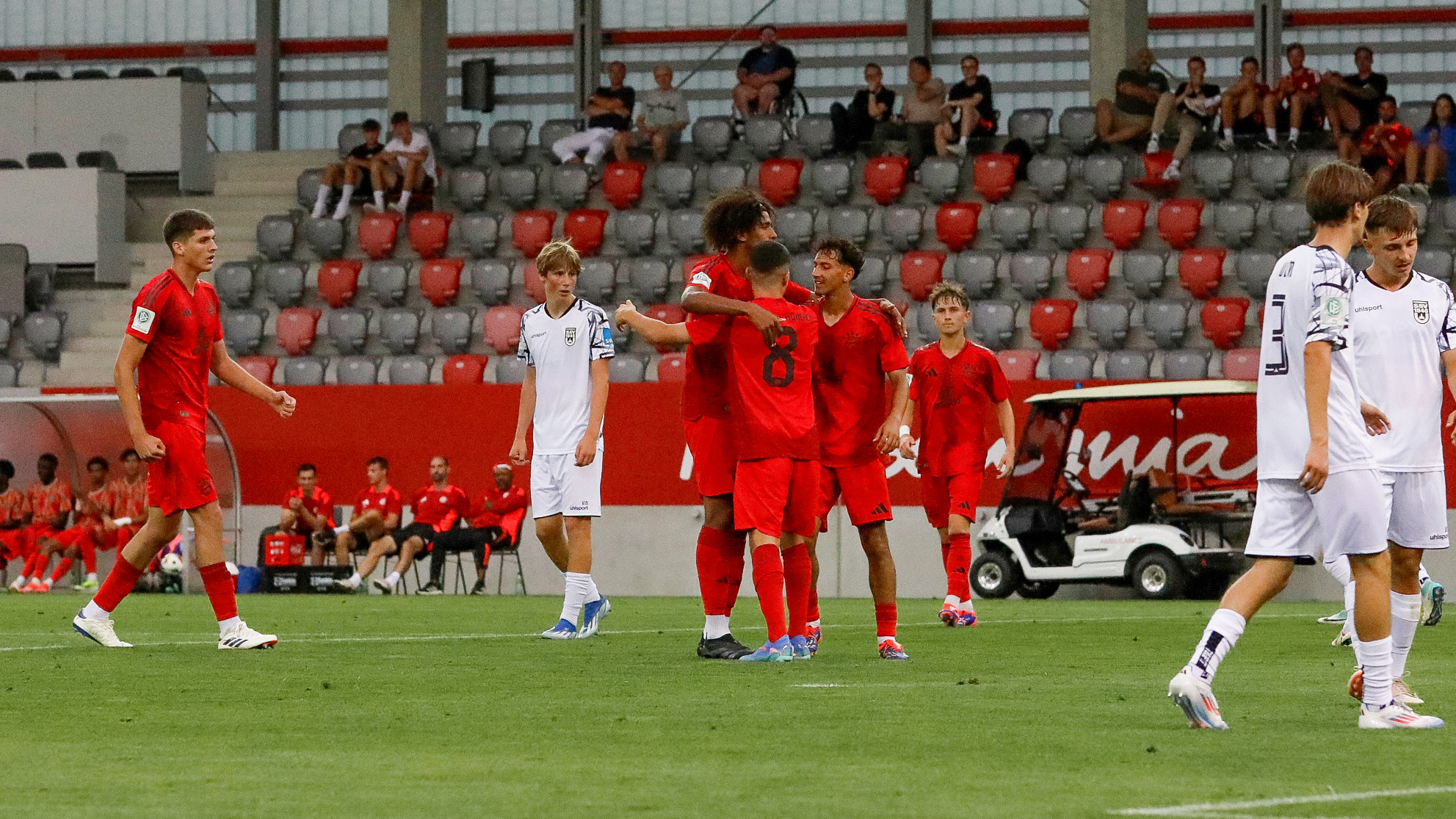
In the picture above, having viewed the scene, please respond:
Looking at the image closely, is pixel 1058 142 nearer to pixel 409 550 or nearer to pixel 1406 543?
pixel 409 550

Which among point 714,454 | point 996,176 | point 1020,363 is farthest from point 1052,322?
point 714,454

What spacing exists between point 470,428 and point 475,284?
4513 millimetres

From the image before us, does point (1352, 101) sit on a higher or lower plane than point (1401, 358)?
higher

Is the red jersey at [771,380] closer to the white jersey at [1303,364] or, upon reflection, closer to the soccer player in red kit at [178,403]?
the soccer player in red kit at [178,403]

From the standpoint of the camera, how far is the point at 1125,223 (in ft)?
80.6

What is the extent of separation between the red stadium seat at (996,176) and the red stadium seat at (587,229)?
4.70 metres

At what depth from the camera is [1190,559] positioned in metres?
19.0

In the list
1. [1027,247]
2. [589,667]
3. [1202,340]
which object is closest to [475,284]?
[1027,247]

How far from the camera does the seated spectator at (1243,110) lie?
83.6 feet

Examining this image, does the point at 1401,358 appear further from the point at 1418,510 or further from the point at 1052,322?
the point at 1052,322

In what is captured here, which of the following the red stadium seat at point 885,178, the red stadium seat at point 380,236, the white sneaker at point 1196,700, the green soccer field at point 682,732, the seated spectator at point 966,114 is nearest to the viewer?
the green soccer field at point 682,732

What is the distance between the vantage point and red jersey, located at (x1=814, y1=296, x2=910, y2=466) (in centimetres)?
1055

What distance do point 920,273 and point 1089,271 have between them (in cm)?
192

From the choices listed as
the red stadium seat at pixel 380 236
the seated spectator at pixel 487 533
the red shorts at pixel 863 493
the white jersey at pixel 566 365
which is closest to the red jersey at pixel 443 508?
the seated spectator at pixel 487 533
